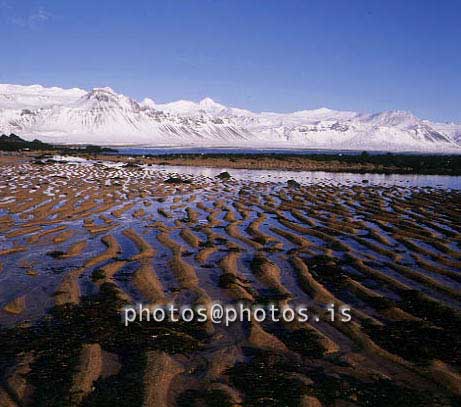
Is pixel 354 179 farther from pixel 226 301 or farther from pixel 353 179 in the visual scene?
pixel 226 301

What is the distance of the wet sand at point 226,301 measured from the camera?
4387 millimetres

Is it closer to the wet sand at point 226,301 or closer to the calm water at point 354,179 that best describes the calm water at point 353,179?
the calm water at point 354,179

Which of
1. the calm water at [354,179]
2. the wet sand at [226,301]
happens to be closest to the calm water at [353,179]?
the calm water at [354,179]

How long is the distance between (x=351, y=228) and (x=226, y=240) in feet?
13.2

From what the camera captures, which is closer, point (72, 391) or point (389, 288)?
point (72, 391)

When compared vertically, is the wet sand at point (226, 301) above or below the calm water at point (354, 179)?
below

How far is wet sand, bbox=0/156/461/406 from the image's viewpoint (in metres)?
4.39

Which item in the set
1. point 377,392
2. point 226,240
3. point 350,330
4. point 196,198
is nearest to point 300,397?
point 377,392

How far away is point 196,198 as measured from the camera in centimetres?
1944

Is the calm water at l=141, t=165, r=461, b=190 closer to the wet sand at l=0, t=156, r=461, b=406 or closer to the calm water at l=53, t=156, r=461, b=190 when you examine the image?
the calm water at l=53, t=156, r=461, b=190

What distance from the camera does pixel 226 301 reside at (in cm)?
679

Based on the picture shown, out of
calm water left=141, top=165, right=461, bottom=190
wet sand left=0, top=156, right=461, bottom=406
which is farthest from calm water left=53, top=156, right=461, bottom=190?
wet sand left=0, top=156, right=461, bottom=406

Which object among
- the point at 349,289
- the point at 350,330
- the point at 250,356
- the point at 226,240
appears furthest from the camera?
the point at 226,240

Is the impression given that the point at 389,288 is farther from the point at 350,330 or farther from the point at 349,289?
the point at 350,330
